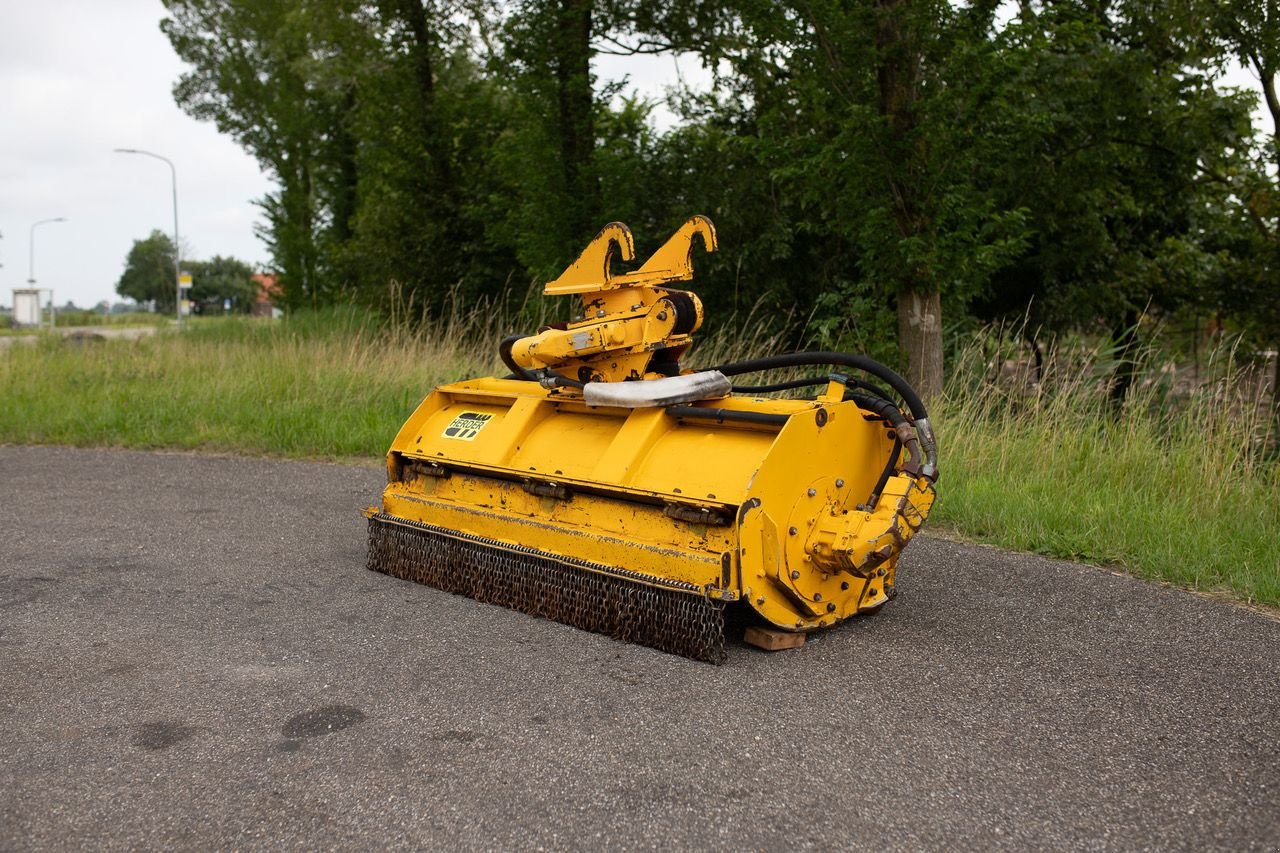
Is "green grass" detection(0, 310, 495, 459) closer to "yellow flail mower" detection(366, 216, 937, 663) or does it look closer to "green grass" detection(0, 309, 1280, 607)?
"green grass" detection(0, 309, 1280, 607)

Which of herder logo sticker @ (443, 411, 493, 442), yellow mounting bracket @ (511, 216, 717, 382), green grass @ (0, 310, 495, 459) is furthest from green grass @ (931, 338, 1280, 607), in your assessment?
green grass @ (0, 310, 495, 459)

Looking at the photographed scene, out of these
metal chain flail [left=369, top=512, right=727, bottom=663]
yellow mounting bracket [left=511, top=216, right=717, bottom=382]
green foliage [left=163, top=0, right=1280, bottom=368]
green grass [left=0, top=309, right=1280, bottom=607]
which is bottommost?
metal chain flail [left=369, top=512, right=727, bottom=663]

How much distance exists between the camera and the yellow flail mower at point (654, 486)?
421 cm

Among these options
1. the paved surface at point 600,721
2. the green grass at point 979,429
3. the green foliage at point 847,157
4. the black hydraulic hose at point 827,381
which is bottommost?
the paved surface at point 600,721

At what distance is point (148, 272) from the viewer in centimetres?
8700

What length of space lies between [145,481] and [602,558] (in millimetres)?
4208

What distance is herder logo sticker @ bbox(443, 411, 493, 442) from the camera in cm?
534

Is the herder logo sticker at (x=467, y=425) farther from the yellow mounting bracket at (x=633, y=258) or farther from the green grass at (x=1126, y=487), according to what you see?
the green grass at (x=1126, y=487)

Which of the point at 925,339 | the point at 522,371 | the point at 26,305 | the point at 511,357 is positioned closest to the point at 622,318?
the point at 511,357

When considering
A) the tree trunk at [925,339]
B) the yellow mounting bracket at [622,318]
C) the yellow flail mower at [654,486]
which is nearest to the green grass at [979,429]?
the tree trunk at [925,339]

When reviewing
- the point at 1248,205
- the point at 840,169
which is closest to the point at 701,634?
the point at 840,169

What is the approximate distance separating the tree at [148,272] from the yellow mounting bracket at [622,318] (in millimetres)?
79777

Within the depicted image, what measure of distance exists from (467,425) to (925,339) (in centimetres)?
549

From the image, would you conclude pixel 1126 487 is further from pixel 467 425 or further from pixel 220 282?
pixel 220 282
